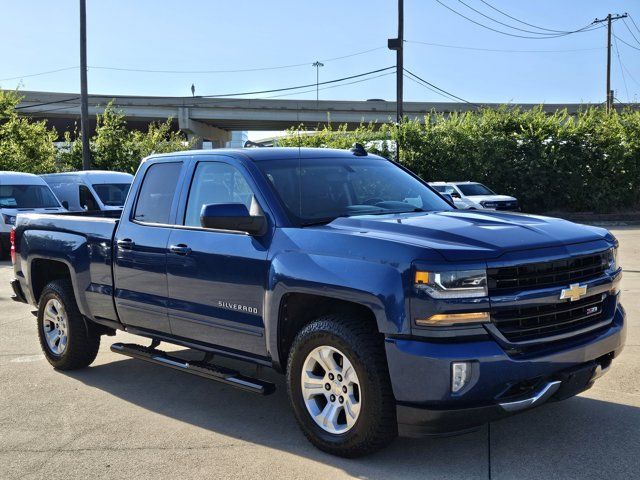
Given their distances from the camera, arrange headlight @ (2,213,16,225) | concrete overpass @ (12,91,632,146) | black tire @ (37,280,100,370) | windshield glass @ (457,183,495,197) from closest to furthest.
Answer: black tire @ (37,280,100,370), headlight @ (2,213,16,225), windshield glass @ (457,183,495,197), concrete overpass @ (12,91,632,146)

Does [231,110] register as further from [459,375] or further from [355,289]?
[459,375]

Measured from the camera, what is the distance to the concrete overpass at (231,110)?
65438mm

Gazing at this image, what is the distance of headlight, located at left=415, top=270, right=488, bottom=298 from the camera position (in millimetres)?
3672

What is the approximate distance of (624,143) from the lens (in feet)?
87.4

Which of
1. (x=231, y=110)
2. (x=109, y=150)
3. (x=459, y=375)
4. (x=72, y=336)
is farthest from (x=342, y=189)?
(x=231, y=110)

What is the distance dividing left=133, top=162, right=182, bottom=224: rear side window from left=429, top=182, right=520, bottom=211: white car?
17.0m

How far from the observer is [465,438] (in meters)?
4.51

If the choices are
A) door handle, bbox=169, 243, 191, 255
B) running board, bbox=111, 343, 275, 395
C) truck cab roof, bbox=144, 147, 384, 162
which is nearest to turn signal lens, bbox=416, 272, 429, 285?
running board, bbox=111, 343, 275, 395

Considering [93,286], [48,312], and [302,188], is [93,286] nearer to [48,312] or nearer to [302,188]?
[48,312]

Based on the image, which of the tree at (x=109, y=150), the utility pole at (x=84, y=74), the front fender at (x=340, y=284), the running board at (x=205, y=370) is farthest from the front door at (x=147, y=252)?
the tree at (x=109, y=150)

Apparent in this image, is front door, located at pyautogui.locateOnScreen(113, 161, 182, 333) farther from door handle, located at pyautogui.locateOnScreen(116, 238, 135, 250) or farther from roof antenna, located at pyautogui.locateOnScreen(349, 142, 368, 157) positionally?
roof antenna, located at pyautogui.locateOnScreen(349, 142, 368, 157)

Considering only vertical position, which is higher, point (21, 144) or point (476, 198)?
point (21, 144)

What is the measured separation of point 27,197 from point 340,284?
15107 mm

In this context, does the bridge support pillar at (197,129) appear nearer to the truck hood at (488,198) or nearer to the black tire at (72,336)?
the truck hood at (488,198)
